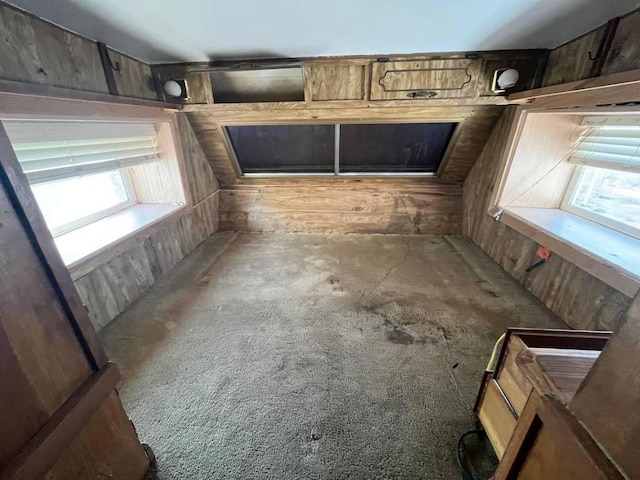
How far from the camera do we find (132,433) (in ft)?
3.20

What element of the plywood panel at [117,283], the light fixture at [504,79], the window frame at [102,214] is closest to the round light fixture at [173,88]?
the window frame at [102,214]

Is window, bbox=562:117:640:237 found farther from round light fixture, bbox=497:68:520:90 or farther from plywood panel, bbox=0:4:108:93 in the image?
plywood panel, bbox=0:4:108:93

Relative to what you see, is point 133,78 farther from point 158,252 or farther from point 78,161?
point 158,252

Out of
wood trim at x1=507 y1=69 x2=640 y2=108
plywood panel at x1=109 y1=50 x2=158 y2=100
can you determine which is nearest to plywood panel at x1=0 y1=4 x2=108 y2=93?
plywood panel at x1=109 y1=50 x2=158 y2=100

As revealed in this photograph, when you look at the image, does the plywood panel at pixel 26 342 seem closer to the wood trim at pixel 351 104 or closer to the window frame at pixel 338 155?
the wood trim at pixel 351 104

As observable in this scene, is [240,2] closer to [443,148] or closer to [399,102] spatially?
[399,102]

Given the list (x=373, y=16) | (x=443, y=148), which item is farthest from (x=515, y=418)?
(x=443, y=148)

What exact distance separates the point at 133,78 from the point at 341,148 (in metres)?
1.72

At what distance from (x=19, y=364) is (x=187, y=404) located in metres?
0.85

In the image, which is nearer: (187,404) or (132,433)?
(132,433)

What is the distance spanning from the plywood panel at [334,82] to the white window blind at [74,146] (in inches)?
52.0

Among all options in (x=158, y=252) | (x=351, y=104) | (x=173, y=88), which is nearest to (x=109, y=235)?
(x=158, y=252)

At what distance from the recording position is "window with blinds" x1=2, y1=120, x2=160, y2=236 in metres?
1.37

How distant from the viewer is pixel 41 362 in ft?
2.20
